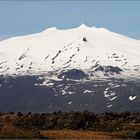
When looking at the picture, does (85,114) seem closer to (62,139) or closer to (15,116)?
(15,116)

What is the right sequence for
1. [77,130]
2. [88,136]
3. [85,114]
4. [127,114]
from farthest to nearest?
[127,114]
[85,114]
[77,130]
[88,136]

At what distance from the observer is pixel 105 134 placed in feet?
194

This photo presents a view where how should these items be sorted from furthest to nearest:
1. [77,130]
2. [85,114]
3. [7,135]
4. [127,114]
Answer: [127,114] < [85,114] < [77,130] < [7,135]

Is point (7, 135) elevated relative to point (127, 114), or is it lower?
lower

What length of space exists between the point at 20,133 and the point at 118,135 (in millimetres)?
11088

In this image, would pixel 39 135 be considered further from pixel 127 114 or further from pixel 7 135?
pixel 127 114

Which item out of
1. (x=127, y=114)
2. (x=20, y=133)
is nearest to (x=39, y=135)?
(x=20, y=133)

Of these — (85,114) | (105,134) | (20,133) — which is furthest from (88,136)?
(85,114)

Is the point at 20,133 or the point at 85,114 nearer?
the point at 20,133

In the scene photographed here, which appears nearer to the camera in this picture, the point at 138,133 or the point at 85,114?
the point at 138,133

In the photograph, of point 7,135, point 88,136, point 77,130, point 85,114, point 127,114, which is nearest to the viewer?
point 7,135

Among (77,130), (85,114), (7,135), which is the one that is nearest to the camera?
(7,135)

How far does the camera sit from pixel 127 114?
75.6 metres

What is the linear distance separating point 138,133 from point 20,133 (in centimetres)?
1306
